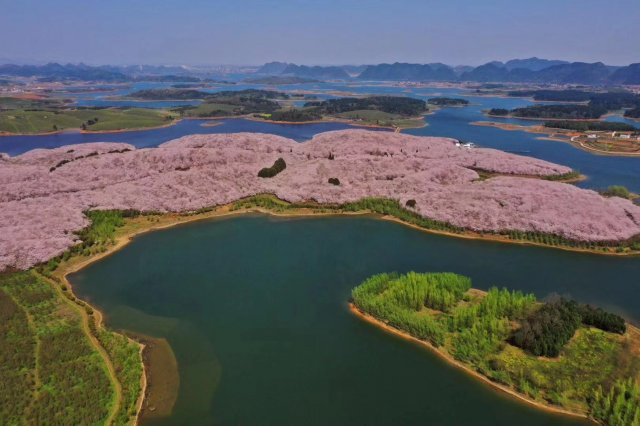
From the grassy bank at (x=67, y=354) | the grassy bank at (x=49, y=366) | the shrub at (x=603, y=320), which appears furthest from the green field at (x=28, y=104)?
the shrub at (x=603, y=320)

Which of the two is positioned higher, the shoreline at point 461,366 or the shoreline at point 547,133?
the shoreline at point 547,133

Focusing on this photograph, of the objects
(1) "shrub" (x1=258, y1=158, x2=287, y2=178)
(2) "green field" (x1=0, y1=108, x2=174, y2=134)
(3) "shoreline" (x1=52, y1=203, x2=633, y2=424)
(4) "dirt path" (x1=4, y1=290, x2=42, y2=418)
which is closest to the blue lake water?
(2) "green field" (x1=0, y1=108, x2=174, y2=134)

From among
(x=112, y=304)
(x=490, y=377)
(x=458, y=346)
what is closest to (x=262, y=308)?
(x=112, y=304)

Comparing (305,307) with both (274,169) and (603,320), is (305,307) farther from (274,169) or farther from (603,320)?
(274,169)

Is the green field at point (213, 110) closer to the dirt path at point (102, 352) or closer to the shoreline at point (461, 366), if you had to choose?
the dirt path at point (102, 352)

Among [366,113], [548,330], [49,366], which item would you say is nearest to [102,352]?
[49,366]

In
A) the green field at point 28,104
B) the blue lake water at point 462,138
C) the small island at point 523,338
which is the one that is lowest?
the small island at point 523,338
